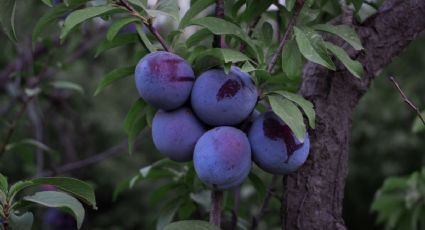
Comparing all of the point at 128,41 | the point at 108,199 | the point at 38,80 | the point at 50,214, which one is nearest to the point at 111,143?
the point at 108,199

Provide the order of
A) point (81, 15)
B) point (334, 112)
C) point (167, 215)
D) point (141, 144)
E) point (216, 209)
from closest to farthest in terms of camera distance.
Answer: point (81, 15)
point (216, 209)
point (334, 112)
point (167, 215)
point (141, 144)

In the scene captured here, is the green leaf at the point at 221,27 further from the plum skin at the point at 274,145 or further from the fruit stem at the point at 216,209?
the fruit stem at the point at 216,209

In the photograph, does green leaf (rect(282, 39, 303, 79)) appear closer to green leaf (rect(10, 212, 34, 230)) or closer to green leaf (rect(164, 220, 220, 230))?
green leaf (rect(164, 220, 220, 230))

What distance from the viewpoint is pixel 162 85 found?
0.92 m

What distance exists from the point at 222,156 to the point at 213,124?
0.24 ft

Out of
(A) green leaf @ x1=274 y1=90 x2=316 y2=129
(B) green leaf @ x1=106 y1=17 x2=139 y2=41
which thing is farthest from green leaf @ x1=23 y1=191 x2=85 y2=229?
(A) green leaf @ x1=274 y1=90 x2=316 y2=129

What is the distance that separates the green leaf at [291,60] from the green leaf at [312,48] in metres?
0.03

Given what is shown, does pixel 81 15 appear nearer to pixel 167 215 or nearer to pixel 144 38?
pixel 144 38

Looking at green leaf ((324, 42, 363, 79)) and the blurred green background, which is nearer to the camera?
green leaf ((324, 42, 363, 79))

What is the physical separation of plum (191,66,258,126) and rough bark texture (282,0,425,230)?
223 mm

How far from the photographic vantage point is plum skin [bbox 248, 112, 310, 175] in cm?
94

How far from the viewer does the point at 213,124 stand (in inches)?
37.7

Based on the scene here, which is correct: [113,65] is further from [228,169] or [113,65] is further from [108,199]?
[228,169]

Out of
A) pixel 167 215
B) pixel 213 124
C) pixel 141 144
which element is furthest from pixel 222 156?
pixel 141 144
